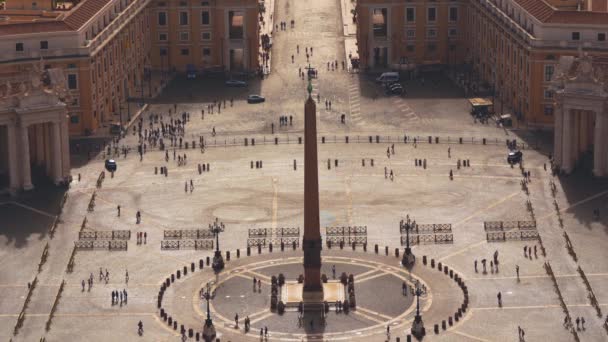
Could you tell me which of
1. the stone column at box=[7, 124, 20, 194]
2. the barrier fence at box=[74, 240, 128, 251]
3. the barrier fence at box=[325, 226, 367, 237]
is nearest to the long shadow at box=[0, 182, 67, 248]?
the stone column at box=[7, 124, 20, 194]

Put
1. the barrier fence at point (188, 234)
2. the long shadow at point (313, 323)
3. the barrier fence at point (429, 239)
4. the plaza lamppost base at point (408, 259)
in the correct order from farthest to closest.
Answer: the barrier fence at point (188, 234)
the barrier fence at point (429, 239)
the plaza lamppost base at point (408, 259)
the long shadow at point (313, 323)

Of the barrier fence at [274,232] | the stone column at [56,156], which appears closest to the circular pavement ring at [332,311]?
the barrier fence at [274,232]

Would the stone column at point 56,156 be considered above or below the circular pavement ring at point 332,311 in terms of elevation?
above

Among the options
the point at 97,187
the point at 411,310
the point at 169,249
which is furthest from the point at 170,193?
the point at 411,310

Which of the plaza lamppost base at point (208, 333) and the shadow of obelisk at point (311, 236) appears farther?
the shadow of obelisk at point (311, 236)

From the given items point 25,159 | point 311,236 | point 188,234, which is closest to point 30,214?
point 25,159

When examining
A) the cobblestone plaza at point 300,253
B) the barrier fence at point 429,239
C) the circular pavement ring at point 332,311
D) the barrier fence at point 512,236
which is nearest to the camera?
the circular pavement ring at point 332,311

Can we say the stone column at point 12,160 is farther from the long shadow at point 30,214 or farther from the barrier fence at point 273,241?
the barrier fence at point 273,241

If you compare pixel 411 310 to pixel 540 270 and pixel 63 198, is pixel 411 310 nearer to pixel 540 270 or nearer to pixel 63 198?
pixel 540 270
